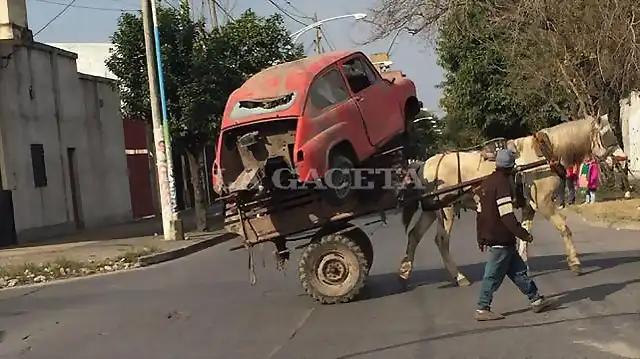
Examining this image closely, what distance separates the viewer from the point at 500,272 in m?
8.94

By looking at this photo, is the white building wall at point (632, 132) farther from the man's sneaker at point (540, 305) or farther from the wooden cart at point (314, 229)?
the man's sneaker at point (540, 305)

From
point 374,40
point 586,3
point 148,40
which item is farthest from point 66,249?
point 586,3

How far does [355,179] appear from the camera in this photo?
1075cm

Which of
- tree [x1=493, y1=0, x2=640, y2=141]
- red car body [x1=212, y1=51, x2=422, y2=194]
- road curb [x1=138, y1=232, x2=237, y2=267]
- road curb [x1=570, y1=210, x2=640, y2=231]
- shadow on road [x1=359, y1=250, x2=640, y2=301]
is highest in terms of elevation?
tree [x1=493, y1=0, x2=640, y2=141]

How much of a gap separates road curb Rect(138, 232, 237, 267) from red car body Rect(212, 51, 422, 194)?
6041mm

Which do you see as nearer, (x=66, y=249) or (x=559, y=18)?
(x=559, y=18)

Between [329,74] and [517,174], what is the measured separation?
271 cm

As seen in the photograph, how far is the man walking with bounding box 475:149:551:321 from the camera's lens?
29.1 ft

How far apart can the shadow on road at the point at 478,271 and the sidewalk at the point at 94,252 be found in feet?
22.5

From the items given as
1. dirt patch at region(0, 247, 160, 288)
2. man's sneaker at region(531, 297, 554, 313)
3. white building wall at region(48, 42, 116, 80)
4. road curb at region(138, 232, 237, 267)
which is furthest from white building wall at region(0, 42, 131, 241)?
man's sneaker at region(531, 297, 554, 313)

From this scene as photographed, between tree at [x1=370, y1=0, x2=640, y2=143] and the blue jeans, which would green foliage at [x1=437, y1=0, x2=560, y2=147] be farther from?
the blue jeans

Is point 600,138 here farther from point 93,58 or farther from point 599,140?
point 93,58

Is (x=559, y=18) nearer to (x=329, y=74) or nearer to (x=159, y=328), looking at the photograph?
Answer: (x=329, y=74)

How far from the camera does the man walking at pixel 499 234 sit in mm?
8875
